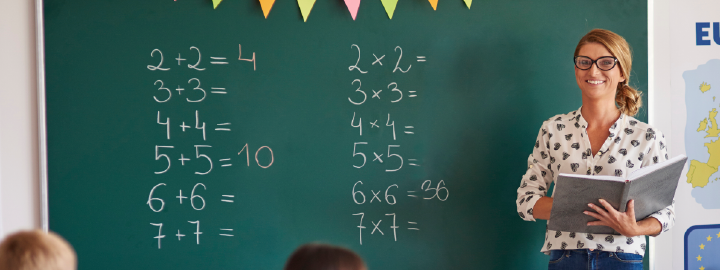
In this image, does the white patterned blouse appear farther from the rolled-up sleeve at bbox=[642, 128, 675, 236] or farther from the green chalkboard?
the green chalkboard

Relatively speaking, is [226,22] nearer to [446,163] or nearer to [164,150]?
[164,150]

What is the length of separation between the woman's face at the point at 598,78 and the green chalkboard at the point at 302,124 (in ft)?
0.94

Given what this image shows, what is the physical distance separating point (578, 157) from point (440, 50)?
2.44ft

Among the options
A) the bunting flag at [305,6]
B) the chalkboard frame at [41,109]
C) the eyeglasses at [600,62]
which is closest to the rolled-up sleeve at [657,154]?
the eyeglasses at [600,62]

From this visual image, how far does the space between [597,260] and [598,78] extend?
0.71m

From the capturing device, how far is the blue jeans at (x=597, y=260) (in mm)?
1654

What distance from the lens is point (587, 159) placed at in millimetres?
1710

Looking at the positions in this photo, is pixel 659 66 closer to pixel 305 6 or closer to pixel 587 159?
pixel 587 159

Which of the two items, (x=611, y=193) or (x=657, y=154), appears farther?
(x=657, y=154)

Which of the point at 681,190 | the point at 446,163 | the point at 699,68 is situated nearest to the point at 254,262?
the point at 446,163

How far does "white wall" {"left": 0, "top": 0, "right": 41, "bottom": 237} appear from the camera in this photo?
1.89 meters

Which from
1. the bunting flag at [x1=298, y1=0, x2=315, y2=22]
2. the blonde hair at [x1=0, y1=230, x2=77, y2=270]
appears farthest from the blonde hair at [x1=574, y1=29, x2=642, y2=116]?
the blonde hair at [x1=0, y1=230, x2=77, y2=270]

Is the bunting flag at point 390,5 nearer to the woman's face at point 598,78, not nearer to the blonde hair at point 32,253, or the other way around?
the woman's face at point 598,78

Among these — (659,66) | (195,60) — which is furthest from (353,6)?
(659,66)
